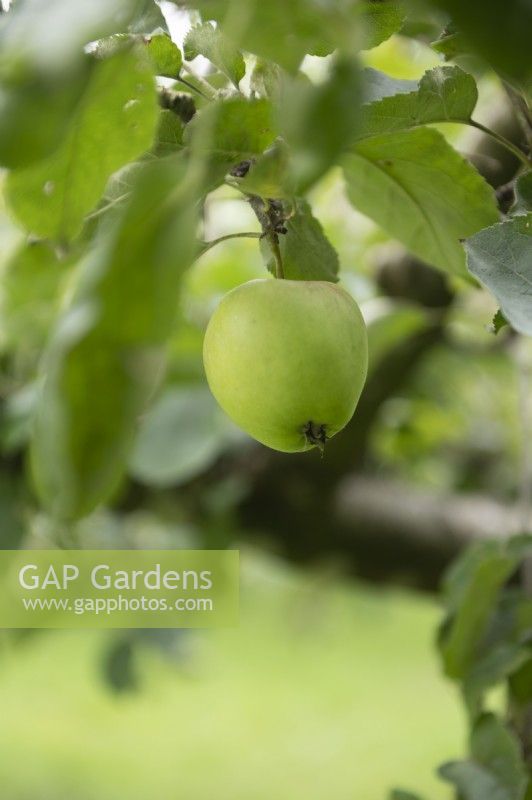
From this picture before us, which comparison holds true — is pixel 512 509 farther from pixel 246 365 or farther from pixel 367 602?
pixel 367 602

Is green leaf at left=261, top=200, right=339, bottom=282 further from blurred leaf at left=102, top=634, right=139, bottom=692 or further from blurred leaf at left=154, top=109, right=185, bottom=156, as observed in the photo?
blurred leaf at left=102, top=634, right=139, bottom=692

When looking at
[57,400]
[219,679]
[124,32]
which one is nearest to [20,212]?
[124,32]

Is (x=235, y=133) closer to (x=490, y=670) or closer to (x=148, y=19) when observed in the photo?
(x=148, y=19)

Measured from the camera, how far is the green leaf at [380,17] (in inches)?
16.4

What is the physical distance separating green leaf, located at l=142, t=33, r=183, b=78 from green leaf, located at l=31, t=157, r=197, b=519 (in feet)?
0.65

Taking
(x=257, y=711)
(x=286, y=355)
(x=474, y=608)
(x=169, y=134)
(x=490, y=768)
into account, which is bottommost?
(x=257, y=711)

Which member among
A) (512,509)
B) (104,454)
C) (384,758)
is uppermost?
(512,509)

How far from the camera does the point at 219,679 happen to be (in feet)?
10.3

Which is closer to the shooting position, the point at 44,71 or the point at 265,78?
the point at 44,71

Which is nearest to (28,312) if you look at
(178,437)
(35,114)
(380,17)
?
(178,437)

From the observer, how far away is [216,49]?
0.42 metres

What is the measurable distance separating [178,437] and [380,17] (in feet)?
2.86

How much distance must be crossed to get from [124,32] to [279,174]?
0.11 m

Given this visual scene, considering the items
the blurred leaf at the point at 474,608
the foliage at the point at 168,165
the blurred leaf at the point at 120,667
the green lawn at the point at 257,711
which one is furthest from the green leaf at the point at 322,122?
the blurred leaf at the point at 120,667
